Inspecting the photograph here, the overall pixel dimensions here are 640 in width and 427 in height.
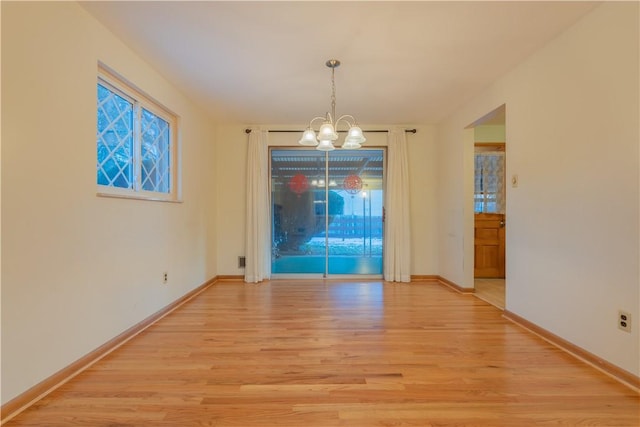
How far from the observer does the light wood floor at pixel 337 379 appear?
59.2 inches

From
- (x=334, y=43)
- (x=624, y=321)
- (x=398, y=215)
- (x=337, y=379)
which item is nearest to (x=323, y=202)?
(x=398, y=215)

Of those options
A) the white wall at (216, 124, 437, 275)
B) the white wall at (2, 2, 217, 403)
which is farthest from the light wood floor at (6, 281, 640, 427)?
the white wall at (216, 124, 437, 275)

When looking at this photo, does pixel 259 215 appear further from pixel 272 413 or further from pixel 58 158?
pixel 272 413

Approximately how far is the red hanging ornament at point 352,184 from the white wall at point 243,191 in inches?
23.9

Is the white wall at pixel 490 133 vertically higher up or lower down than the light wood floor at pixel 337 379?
higher up

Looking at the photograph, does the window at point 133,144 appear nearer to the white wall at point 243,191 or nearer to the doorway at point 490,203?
the white wall at point 243,191

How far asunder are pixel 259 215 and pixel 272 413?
3.28 metres

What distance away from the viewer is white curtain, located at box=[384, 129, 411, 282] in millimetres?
4566

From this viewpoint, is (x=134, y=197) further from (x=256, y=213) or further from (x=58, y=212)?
(x=256, y=213)

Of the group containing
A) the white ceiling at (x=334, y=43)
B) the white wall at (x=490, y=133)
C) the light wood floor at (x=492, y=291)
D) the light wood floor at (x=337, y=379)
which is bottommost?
the light wood floor at (x=492, y=291)

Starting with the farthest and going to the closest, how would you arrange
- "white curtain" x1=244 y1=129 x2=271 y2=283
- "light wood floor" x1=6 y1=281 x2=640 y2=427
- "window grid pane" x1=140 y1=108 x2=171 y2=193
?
1. "white curtain" x1=244 y1=129 x2=271 y2=283
2. "window grid pane" x1=140 y1=108 x2=171 y2=193
3. "light wood floor" x1=6 y1=281 x2=640 y2=427

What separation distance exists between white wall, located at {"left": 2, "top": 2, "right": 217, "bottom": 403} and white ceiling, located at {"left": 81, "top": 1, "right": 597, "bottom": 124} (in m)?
0.39

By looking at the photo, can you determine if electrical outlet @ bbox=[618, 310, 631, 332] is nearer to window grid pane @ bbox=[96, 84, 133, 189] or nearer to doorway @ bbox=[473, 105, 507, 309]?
doorway @ bbox=[473, 105, 507, 309]

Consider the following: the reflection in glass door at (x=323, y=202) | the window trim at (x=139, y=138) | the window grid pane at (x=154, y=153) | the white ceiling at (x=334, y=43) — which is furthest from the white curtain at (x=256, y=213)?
the window grid pane at (x=154, y=153)
